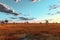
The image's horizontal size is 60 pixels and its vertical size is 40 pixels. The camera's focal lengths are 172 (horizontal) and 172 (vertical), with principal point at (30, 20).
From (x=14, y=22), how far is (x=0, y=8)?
128 cm

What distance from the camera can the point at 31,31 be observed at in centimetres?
1028

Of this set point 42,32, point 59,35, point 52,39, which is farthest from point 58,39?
point 42,32

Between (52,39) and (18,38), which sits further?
(18,38)

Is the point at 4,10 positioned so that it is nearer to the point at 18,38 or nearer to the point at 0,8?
the point at 0,8

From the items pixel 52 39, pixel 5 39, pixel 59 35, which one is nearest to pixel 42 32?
pixel 59 35

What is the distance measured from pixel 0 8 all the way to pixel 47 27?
3297 millimetres

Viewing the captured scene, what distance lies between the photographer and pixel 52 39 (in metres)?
8.38

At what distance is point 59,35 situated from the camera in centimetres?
941

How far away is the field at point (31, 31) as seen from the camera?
30.0ft

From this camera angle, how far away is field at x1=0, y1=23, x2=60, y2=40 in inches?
359

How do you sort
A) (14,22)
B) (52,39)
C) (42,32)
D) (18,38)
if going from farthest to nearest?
(14,22)
(42,32)
(18,38)
(52,39)

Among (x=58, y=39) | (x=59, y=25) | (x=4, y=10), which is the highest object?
(x=4, y=10)

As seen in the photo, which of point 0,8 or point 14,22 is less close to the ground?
point 0,8

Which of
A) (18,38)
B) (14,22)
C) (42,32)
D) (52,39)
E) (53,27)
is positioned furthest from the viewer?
(53,27)
